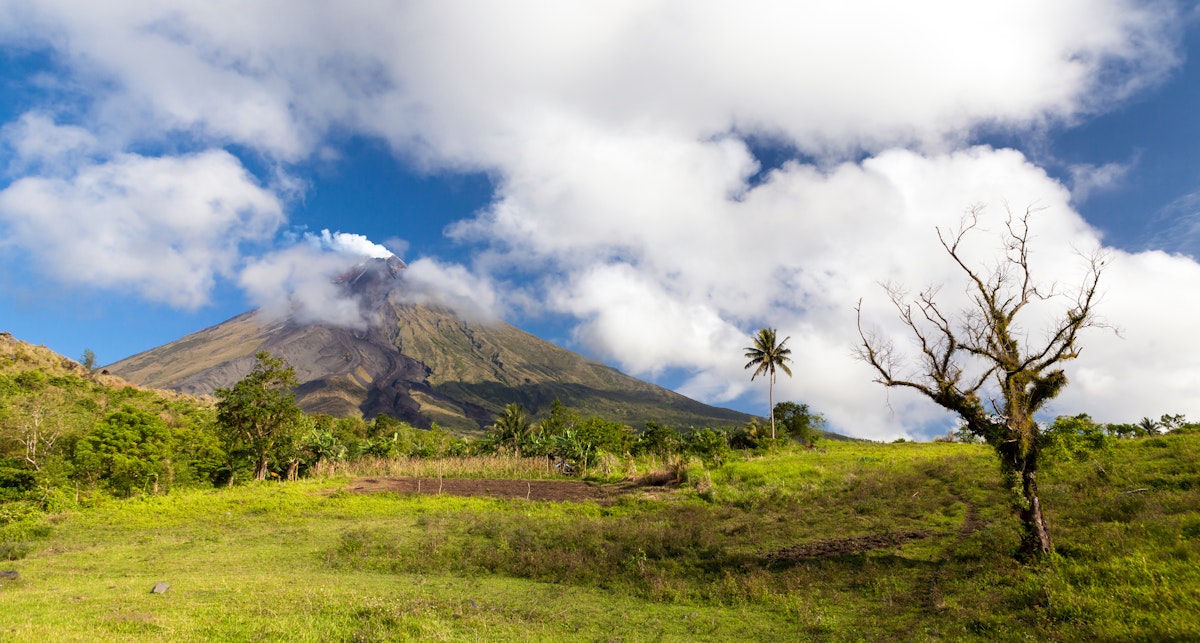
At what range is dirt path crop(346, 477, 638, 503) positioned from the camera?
34.5 meters

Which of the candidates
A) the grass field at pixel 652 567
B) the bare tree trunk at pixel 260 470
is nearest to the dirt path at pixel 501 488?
the grass field at pixel 652 567

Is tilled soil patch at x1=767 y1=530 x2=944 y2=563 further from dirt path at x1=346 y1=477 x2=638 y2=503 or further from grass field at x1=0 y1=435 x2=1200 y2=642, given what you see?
dirt path at x1=346 y1=477 x2=638 y2=503

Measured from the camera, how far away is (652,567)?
16188 mm

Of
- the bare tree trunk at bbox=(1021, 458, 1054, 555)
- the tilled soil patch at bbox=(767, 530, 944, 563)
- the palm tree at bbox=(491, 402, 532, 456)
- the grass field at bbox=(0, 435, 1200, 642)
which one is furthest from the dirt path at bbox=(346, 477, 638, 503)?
the bare tree trunk at bbox=(1021, 458, 1054, 555)

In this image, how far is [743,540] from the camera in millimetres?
19422

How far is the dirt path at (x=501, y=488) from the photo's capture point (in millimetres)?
34500

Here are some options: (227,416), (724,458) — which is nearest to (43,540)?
(227,416)

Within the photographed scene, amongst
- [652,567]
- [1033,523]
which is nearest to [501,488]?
[652,567]

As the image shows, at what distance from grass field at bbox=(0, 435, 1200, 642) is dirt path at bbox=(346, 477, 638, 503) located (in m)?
6.11

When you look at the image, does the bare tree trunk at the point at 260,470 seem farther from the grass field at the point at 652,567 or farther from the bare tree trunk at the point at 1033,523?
the bare tree trunk at the point at 1033,523

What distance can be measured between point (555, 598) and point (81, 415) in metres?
44.1

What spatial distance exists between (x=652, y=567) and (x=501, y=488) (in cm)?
2270

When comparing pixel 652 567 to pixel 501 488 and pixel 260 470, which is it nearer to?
pixel 501 488

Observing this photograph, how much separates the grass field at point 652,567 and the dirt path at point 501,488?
611 cm
